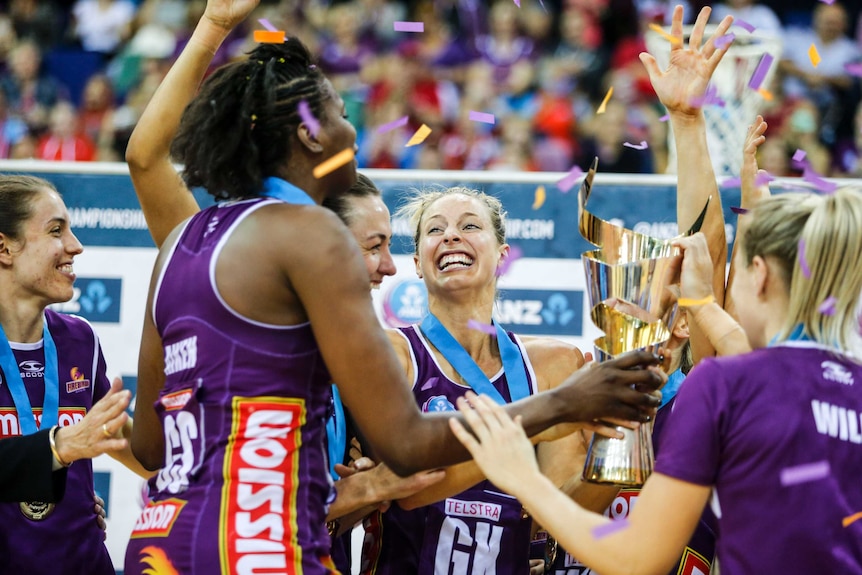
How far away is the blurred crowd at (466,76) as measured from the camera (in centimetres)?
709

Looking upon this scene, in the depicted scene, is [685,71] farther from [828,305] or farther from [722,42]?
[828,305]

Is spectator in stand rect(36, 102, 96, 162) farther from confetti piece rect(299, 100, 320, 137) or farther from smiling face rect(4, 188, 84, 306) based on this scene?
confetti piece rect(299, 100, 320, 137)

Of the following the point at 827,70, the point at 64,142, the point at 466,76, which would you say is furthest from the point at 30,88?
the point at 827,70

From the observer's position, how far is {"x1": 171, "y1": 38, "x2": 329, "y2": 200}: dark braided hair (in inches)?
93.7

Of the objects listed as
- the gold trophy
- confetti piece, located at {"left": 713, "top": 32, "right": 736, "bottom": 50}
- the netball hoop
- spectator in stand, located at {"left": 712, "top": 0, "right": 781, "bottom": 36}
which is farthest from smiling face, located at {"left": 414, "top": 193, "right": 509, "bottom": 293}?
spectator in stand, located at {"left": 712, "top": 0, "right": 781, "bottom": 36}

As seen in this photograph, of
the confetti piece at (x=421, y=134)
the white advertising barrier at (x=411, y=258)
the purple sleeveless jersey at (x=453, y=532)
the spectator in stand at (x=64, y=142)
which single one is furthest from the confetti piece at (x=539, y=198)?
the spectator in stand at (x=64, y=142)

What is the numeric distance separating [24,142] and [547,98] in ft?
12.5

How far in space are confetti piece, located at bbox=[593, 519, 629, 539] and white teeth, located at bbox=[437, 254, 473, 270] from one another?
4.81 feet

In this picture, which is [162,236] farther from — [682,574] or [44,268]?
[682,574]

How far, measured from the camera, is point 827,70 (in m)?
7.67

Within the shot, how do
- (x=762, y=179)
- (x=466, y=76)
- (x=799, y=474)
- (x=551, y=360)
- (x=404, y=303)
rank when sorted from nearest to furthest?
1. (x=799, y=474)
2. (x=762, y=179)
3. (x=551, y=360)
4. (x=404, y=303)
5. (x=466, y=76)

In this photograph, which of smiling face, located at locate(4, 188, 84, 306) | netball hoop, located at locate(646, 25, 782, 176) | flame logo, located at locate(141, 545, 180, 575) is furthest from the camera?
netball hoop, located at locate(646, 25, 782, 176)

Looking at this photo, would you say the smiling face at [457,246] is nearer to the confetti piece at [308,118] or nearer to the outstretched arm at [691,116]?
the outstretched arm at [691,116]

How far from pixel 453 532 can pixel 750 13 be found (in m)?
6.20
